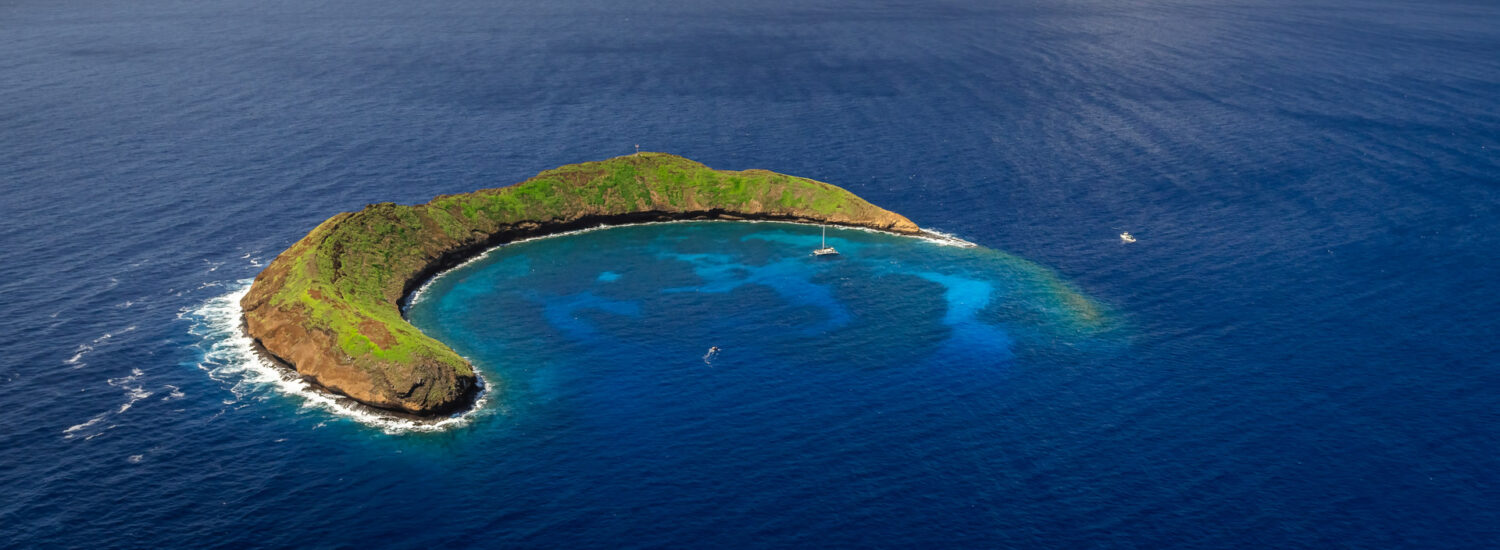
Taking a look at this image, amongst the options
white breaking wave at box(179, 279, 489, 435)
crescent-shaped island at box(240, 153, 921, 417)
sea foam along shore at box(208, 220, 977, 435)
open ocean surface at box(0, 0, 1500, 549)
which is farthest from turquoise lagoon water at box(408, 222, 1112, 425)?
white breaking wave at box(179, 279, 489, 435)

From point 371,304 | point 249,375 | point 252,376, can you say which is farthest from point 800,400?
point 249,375

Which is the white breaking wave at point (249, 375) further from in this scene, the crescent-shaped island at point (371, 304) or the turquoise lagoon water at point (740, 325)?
the turquoise lagoon water at point (740, 325)

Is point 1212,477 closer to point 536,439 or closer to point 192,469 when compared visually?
point 536,439

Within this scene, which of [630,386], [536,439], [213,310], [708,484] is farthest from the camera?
[213,310]

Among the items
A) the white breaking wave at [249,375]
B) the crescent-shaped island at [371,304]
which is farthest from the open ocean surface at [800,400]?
the crescent-shaped island at [371,304]

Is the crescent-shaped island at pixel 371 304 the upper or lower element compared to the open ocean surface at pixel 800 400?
upper

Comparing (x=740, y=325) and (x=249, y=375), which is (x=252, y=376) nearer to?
(x=249, y=375)

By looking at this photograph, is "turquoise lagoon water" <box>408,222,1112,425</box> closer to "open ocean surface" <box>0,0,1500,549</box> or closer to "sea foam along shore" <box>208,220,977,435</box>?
"open ocean surface" <box>0,0,1500,549</box>

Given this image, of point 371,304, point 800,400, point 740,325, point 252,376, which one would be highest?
point 371,304

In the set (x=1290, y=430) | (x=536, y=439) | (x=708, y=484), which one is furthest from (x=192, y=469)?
(x=1290, y=430)
